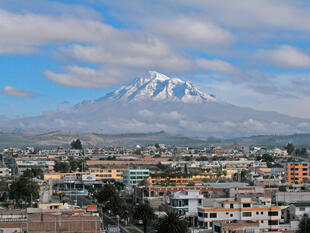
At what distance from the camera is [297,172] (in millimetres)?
121312

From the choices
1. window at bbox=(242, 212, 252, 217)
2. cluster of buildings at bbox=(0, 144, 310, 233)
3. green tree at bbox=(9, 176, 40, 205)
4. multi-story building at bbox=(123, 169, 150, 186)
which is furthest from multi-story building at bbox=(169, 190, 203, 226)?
multi-story building at bbox=(123, 169, 150, 186)

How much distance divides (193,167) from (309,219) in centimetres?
8336

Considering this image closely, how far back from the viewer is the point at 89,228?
148 feet

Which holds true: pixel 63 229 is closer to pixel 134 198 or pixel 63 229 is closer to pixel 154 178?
pixel 134 198

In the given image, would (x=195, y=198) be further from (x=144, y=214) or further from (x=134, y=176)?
(x=134, y=176)

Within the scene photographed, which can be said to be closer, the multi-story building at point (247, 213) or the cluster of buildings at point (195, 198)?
the cluster of buildings at point (195, 198)

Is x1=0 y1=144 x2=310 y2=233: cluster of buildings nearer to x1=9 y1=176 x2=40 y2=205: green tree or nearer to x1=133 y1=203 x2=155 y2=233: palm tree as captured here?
x1=9 y1=176 x2=40 y2=205: green tree

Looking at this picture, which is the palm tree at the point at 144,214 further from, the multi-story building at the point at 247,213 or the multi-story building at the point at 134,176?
the multi-story building at the point at 134,176

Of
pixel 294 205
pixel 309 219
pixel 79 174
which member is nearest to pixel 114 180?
pixel 79 174

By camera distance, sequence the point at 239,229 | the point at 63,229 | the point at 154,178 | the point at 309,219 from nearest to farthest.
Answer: the point at 63,229, the point at 239,229, the point at 309,219, the point at 154,178

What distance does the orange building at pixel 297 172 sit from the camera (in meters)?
121

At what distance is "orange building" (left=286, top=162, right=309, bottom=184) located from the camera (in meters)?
121

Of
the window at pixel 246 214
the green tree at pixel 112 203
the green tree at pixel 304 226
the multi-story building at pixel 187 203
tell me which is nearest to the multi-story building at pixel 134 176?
the green tree at pixel 112 203

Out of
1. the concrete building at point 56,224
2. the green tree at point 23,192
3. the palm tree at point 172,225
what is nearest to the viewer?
the concrete building at point 56,224
